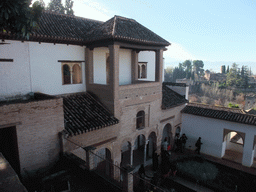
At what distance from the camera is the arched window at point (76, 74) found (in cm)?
1024

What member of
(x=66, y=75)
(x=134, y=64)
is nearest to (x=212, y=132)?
(x=134, y=64)

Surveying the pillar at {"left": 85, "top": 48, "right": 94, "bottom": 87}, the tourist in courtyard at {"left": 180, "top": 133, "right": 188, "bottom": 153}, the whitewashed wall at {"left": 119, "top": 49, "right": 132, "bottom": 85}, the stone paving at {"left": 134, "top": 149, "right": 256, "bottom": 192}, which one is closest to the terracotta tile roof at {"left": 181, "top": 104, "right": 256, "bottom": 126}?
the tourist in courtyard at {"left": 180, "top": 133, "right": 188, "bottom": 153}

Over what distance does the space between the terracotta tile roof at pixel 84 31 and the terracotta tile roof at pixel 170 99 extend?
384 centimetres

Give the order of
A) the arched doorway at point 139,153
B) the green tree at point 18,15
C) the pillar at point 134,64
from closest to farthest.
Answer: the green tree at point 18,15 → the pillar at point 134,64 → the arched doorway at point 139,153

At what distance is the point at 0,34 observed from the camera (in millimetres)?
7059

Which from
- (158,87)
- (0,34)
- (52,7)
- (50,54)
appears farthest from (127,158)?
(52,7)

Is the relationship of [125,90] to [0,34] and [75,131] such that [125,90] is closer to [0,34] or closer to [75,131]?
[75,131]

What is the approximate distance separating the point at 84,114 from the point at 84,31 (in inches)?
181

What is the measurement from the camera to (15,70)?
26.0 ft

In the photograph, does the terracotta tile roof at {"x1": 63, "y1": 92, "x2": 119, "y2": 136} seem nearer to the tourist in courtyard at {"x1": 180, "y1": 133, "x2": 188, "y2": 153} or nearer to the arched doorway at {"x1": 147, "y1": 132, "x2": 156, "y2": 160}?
the arched doorway at {"x1": 147, "y1": 132, "x2": 156, "y2": 160}

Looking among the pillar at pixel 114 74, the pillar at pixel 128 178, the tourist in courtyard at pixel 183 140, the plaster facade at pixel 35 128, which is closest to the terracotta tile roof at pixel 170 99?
the tourist in courtyard at pixel 183 140

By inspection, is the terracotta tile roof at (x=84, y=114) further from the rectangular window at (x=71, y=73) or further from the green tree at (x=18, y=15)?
the green tree at (x=18, y=15)

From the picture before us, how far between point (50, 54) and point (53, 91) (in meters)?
1.70

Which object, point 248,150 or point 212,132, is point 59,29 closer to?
point 212,132
